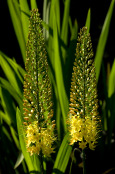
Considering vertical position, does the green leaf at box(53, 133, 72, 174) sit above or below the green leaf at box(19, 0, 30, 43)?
below

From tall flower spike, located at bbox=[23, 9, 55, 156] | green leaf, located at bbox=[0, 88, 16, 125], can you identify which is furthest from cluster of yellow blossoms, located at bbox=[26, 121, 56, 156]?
green leaf, located at bbox=[0, 88, 16, 125]

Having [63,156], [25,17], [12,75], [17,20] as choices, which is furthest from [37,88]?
[17,20]

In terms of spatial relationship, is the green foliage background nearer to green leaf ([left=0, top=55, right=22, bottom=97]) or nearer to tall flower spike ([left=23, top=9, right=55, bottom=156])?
green leaf ([left=0, top=55, right=22, bottom=97])

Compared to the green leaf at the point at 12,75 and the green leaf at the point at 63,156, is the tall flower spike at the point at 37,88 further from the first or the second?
the green leaf at the point at 12,75

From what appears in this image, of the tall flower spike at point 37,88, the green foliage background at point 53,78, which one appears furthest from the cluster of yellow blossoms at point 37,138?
the green foliage background at point 53,78

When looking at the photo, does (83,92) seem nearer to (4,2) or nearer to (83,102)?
(83,102)

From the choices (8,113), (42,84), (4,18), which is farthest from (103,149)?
(4,18)

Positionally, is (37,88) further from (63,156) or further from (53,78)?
(53,78)

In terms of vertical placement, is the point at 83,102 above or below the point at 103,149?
above
